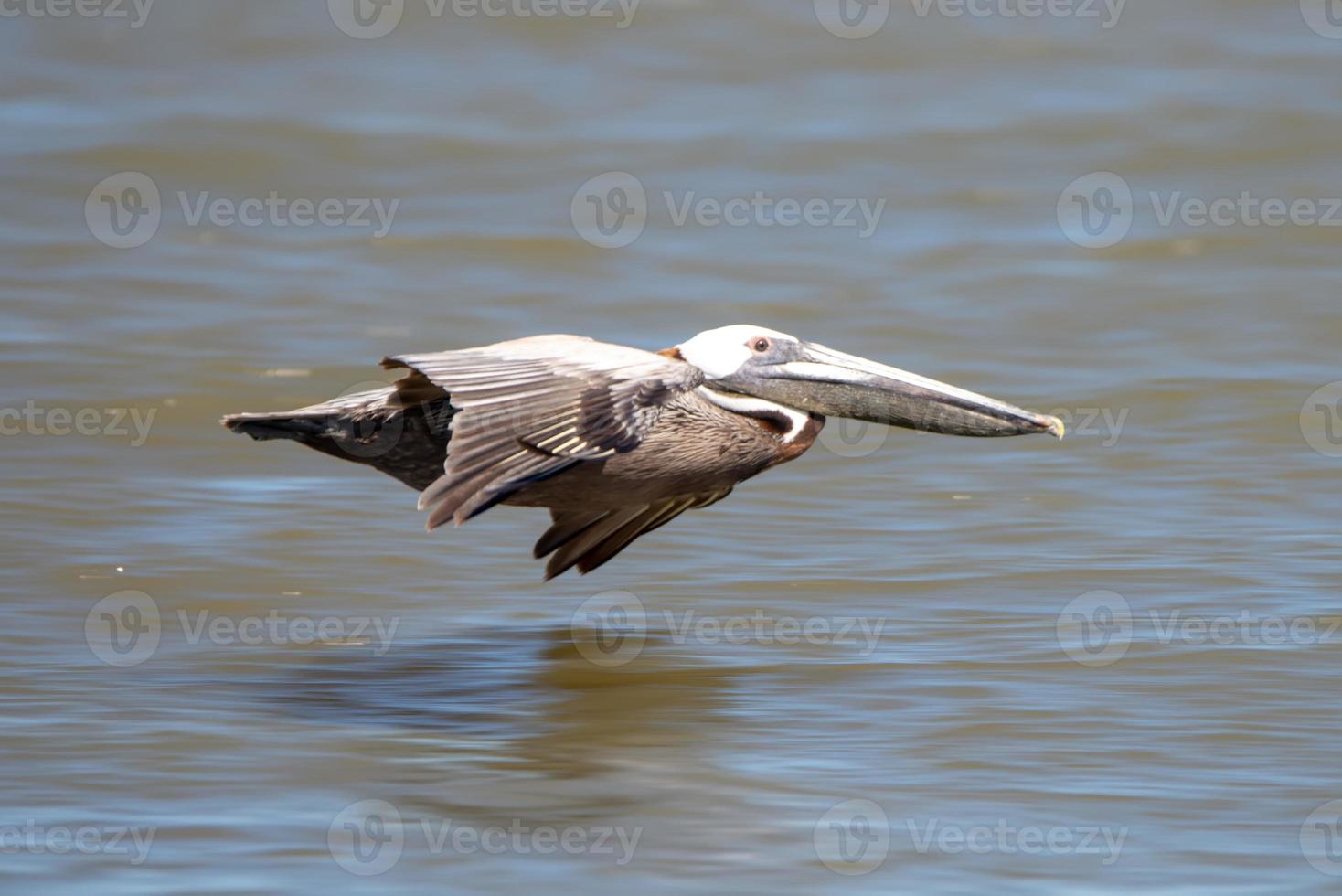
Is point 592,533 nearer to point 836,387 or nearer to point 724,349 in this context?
point 724,349

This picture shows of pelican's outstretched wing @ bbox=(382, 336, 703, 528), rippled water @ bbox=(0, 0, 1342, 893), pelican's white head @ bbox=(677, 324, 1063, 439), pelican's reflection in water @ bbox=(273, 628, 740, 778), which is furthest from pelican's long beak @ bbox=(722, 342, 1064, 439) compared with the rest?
pelican's reflection in water @ bbox=(273, 628, 740, 778)

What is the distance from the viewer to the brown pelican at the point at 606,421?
189 inches

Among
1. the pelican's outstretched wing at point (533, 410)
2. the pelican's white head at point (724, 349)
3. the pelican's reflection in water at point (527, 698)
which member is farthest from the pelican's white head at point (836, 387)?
the pelican's reflection in water at point (527, 698)

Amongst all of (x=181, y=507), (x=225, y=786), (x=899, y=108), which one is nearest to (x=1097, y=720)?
(x=225, y=786)

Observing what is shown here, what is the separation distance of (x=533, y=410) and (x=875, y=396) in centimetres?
127

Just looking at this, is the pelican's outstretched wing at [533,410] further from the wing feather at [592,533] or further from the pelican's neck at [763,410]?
the wing feather at [592,533]

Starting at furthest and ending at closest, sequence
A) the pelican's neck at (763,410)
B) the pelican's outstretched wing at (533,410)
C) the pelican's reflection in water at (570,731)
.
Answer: the pelican's neck at (763,410) < the pelican's outstretched wing at (533,410) < the pelican's reflection in water at (570,731)

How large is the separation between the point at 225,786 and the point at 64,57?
9.96 m

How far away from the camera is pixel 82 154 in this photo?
39.4 feet

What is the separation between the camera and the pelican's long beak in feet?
18.4

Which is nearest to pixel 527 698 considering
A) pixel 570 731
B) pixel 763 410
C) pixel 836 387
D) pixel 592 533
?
pixel 570 731

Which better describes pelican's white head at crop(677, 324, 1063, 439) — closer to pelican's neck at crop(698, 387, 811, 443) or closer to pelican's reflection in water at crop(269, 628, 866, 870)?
pelican's neck at crop(698, 387, 811, 443)

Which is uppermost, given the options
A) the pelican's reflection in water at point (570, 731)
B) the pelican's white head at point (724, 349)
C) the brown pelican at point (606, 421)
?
the pelican's white head at point (724, 349)

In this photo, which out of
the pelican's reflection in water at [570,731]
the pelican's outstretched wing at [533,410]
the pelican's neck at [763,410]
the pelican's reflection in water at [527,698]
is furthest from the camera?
the pelican's neck at [763,410]
